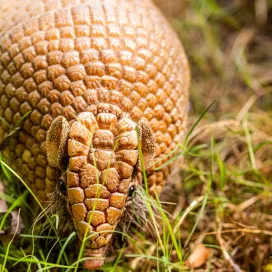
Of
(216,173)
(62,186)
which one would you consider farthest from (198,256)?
(62,186)

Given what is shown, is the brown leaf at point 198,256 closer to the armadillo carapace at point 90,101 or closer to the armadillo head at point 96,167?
the armadillo carapace at point 90,101

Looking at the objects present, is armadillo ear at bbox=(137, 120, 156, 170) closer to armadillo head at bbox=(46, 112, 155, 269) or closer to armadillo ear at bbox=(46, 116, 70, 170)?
armadillo head at bbox=(46, 112, 155, 269)

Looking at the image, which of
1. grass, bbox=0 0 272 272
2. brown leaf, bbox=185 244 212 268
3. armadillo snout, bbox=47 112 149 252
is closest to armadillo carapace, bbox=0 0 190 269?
armadillo snout, bbox=47 112 149 252

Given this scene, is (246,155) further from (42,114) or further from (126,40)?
(42,114)

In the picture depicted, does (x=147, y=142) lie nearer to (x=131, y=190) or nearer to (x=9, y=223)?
(x=131, y=190)

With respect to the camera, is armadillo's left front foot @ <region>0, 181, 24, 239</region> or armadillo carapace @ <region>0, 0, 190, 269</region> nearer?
armadillo carapace @ <region>0, 0, 190, 269</region>

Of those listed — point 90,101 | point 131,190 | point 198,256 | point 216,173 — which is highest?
point 90,101
